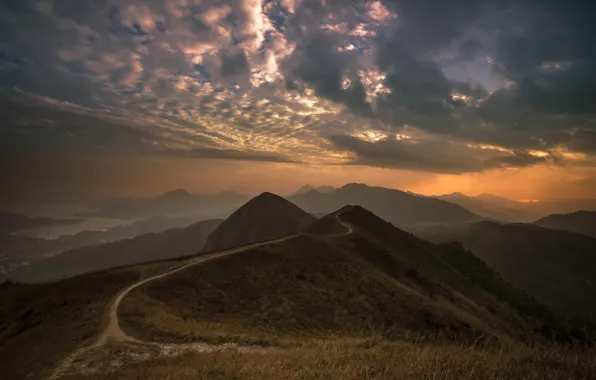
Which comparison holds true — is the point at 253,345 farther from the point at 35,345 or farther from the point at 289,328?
the point at 35,345

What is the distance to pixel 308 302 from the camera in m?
34.1

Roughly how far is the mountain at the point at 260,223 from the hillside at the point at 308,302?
82.0 meters

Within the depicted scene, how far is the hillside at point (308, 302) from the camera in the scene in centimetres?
2445

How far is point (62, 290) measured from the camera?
3133cm

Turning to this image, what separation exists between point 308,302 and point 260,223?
122 m

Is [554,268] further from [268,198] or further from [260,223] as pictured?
[260,223]

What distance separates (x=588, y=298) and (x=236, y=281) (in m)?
185

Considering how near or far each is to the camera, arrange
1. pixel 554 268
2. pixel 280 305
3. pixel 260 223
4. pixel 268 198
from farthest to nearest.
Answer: pixel 268 198 < pixel 554 268 < pixel 260 223 < pixel 280 305

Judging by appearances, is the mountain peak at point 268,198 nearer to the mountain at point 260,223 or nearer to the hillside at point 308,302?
the mountain at point 260,223

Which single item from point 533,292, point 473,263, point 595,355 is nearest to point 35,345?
point 595,355

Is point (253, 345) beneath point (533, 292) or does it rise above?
above

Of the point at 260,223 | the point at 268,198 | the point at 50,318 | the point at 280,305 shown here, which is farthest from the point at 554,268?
the point at 50,318

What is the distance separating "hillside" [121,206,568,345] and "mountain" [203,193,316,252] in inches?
3229

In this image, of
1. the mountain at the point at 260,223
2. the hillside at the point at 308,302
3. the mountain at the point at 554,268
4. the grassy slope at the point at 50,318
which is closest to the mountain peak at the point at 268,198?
the mountain at the point at 260,223
